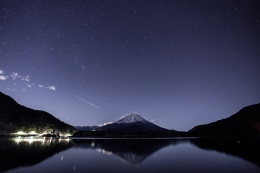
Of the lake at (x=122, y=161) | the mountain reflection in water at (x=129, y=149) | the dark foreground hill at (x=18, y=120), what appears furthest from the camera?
the dark foreground hill at (x=18, y=120)

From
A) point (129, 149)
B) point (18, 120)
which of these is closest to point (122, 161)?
point (129, 149)

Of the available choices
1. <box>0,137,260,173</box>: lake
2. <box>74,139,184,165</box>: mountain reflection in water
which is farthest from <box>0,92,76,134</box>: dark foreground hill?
<box>0,137,260,173</box>: lake

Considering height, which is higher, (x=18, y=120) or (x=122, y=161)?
(x=18, y=120)

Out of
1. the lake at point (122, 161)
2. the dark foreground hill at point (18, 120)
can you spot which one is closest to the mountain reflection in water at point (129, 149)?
the lake at point (122, 161)

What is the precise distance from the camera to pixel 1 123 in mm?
129875

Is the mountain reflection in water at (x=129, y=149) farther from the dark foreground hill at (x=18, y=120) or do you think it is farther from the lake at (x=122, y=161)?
the dark foreground hill at (x=18, y=120)

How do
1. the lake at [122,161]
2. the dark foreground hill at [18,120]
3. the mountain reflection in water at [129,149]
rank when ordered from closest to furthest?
the lake at [122,161] < the mountain reflection in water at [129,149] < the dark foreground hill at [18,120]

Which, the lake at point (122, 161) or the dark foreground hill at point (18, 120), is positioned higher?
the dark foreground hill at point (18, 120)

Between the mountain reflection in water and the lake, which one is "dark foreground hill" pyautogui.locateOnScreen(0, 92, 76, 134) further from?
the lake

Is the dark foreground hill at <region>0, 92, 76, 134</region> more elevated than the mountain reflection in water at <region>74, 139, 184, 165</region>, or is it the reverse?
the dark foreground hill at <region>0, 92, 76, 134</region>

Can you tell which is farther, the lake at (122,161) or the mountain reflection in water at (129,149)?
the mountain reflection in water at (129,149)

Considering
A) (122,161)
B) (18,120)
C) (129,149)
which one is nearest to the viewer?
(122,161)

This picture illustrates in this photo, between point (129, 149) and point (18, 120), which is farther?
point (18, 120)

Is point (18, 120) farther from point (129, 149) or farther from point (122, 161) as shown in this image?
point (122, 161)
